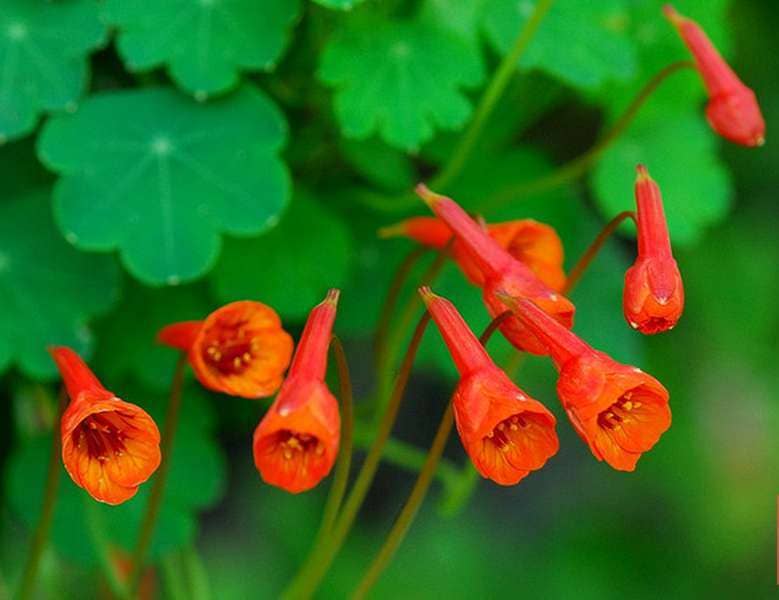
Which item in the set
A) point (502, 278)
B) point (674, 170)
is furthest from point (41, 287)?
point (674, 170)

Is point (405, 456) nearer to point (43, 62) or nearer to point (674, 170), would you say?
point (674, 170)

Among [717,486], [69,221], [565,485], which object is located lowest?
[565,485]

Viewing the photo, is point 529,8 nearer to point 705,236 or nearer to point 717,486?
point 705,236

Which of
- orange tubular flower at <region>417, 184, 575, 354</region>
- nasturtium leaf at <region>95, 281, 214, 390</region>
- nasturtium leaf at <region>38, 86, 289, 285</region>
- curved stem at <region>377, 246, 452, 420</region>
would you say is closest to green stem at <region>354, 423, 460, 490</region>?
curved stem at <region>377, 246, 452, 420</region>

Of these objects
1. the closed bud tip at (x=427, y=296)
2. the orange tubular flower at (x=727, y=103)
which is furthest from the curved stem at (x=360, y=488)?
the orange tubular flower at (x=727, y=103)

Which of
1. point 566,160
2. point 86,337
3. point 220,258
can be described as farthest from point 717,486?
point 86,337

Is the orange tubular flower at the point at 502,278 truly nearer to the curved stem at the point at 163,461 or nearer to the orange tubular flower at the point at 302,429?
the orange tubular flower at the point at 302,429
